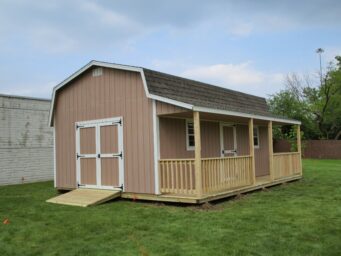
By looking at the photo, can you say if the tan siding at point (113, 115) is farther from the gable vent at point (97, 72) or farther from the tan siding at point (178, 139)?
the tan siding at point (178, 139)

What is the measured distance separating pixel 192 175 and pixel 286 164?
225 inches

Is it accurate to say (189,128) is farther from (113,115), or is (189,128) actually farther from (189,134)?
(113,115)

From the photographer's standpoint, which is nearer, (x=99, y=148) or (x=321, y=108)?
(x=99, y=148)

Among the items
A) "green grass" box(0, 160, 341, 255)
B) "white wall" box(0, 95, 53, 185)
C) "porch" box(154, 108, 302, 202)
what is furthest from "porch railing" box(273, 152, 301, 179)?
"white wall" box(0, 95, 53, 185)

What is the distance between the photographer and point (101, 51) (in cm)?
1712

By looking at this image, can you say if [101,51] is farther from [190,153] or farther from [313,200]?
[313,200]

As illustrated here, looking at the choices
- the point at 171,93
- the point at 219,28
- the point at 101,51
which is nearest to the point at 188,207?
the point at 171,93

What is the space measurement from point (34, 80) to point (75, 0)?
41.7 feet

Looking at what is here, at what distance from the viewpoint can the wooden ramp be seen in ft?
30.0

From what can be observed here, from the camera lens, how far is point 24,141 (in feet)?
50.8

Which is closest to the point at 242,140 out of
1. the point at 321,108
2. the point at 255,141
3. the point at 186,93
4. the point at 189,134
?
the point at 255,141

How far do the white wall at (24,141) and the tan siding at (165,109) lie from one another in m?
8.57

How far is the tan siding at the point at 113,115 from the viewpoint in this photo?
9359mm

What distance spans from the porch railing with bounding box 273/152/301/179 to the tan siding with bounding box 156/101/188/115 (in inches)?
196
